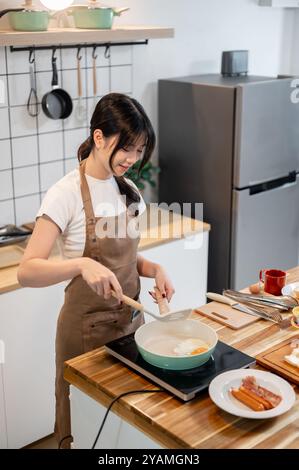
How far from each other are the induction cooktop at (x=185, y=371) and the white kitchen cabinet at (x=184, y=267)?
45.3 inches

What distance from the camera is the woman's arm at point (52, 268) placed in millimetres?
1616

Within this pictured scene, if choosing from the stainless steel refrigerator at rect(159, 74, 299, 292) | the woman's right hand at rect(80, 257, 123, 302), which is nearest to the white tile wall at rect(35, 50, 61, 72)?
the stainless steel refrigerator at rect(159, 74, 299, 292)

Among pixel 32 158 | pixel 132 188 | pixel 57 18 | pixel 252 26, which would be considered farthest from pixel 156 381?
pixel 252 26

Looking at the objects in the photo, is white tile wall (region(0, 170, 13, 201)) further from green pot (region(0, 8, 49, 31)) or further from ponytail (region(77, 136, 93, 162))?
ponytail (region(77, 136, 93, 162))

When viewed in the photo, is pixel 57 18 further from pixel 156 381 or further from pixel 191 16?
pixel 156 381

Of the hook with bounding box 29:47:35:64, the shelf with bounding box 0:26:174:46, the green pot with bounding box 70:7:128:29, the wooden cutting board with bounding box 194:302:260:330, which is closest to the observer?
the wooden cutting board with bounding box 194:302:260:330

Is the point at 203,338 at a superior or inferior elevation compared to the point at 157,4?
inferior

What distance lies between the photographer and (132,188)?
205cm

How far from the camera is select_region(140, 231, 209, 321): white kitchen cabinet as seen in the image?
9.43 ft

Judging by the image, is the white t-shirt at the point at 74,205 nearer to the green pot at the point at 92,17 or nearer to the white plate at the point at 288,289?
the white plate at the point at 288,289

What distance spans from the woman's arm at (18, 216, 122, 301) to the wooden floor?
117 centimetres

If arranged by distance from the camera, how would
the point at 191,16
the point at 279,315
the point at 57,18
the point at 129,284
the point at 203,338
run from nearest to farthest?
the point at 203,338, the point at 279,315, the point at 129,284, the point at 57,18, the point at 191,16
